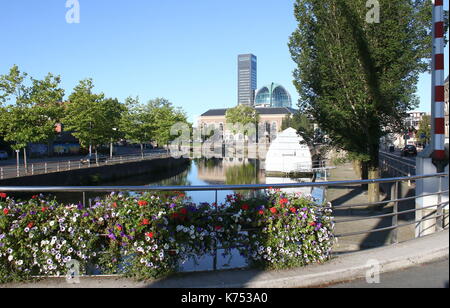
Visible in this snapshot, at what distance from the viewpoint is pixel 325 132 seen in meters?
19.8

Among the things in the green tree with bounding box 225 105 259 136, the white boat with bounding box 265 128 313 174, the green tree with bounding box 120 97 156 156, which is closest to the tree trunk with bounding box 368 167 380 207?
the white boat with bounding box 265 128 313 174

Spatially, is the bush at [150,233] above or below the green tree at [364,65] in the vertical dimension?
below

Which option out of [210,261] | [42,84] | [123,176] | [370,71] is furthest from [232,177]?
[210,261]

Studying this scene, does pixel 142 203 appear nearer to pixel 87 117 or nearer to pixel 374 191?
pixel 374 191

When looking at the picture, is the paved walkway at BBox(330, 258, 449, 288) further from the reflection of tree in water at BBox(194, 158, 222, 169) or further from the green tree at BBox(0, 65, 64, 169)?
the reflection of tree in water at BBox(194, 158, 222, 169)

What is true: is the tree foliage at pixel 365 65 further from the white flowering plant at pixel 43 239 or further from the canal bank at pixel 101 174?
the canal bank at pixel 101 174

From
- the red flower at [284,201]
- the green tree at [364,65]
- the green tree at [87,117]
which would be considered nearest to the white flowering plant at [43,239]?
the red flower at [284,201]

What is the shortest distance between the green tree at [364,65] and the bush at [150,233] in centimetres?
1278

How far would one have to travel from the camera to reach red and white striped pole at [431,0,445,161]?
6.68 meters

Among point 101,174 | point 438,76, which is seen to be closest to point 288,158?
point 101,174

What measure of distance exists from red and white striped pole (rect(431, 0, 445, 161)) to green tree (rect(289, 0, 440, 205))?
31.3 ft

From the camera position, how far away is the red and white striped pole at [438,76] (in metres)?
6.68

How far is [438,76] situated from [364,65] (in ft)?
33.1
